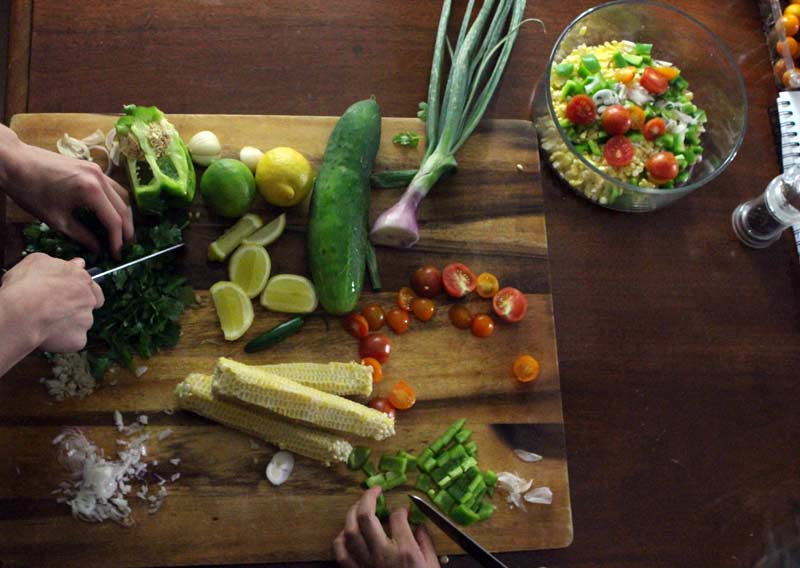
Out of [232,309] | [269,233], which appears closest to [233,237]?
[269,233]

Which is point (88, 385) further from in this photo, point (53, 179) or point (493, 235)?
point (493, 235)

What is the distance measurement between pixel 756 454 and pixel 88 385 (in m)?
2.44

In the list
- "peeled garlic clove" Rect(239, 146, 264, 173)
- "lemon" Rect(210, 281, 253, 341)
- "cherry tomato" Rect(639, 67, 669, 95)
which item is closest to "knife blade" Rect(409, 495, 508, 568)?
"lemon" Rect(210, 281, 253, 341)

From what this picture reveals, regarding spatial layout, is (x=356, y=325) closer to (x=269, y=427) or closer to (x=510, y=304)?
(x=269, y=427)

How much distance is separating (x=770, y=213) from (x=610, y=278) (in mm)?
679

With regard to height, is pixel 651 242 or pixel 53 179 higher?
pixel 53 179

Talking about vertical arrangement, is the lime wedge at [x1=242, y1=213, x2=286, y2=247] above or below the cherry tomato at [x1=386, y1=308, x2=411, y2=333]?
above

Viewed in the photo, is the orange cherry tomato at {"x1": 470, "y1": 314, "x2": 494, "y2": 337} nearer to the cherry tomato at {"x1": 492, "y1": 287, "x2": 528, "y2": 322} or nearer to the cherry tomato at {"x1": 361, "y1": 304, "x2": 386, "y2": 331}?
the cherry tomato at {"x1": 492, "y1": 287, "x2": 528, "y2": 322}

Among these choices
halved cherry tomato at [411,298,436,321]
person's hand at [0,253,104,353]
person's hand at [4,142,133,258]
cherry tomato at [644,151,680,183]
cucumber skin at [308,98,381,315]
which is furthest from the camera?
cherry tomato at [644,151,680,183]

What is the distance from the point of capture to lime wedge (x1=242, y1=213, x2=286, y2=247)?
2.38m

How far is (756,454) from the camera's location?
8.29ft

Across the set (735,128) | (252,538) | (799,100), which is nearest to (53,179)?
(252,538)

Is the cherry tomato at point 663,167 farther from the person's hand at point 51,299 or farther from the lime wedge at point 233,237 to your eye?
the person's hand at point 51,299

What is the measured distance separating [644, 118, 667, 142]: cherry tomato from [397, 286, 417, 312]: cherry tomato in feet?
3.74
